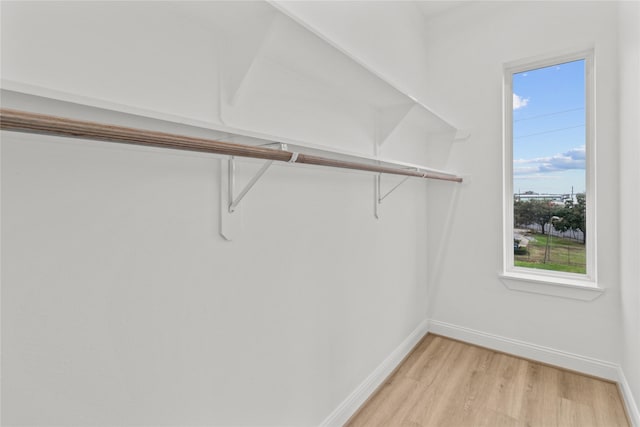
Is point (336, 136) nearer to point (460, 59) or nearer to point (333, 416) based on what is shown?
point (333, 416)

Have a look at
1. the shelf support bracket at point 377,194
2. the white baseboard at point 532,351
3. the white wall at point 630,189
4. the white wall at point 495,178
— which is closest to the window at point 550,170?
the white wall at point 495,178

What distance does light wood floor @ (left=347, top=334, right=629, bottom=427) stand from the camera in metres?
1.63

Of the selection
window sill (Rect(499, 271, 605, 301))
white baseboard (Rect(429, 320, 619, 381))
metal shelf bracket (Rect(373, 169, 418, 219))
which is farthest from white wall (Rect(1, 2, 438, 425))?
window sill (Rect(499, 271, 605, 301))

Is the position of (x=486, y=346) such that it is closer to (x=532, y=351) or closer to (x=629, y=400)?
(x=532, y=351)

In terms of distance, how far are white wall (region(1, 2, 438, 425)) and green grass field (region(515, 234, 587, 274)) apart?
1.76 metres

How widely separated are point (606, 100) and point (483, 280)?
1.36 metres

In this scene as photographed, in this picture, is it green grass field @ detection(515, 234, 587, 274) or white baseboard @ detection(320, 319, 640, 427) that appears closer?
white baseboard @ detection(320, 319, 640, 427)

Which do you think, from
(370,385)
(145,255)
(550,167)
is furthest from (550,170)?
(145,255)

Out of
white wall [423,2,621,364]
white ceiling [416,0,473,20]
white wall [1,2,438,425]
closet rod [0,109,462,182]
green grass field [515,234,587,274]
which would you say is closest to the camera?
closet rod [0,109,462,182]

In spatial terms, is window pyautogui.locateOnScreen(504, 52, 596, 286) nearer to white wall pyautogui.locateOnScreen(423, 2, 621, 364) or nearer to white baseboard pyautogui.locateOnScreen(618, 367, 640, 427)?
white wall pyautogui.locateOnScreen(423, 2, 621, 364)

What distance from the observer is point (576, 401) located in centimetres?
176

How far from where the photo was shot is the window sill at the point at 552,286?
2006mm

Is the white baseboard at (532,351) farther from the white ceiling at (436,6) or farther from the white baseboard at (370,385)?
the white ceiling at (436,6)

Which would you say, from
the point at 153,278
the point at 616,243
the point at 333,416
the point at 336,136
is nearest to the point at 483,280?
the point at 616,243
